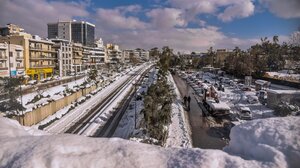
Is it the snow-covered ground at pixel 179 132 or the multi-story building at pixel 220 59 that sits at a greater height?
the multi-story building at pixel 220 59

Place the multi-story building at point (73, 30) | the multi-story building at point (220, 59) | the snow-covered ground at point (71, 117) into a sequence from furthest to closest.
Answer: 1. the multi-story building at point (73, 30)
2. the multi-story building at point (220, 59)
3. the snow-covered ground at point (71, 117)

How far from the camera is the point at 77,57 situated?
8531 centimetres

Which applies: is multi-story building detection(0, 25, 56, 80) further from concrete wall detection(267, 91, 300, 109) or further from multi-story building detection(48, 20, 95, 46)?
multi-story building detection(48, 20, 95, 46)

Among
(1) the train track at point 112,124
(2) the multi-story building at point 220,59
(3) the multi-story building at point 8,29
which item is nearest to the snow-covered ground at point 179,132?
(1) the train track at point 112,124

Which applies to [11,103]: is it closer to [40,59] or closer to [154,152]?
[154,152]

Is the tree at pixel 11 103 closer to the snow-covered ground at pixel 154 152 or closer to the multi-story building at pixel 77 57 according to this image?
the snow-covered ground at pixel 154 152

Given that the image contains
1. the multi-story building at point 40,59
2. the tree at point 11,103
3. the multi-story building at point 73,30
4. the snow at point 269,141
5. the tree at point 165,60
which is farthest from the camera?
the multi-story building at point 73,30

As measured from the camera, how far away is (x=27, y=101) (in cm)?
3234

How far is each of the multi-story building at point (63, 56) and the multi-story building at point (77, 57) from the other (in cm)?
501

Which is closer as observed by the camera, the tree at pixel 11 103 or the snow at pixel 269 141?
the snow at pixel 269 141

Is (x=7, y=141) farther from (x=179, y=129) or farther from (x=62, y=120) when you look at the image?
(x=62, y=120)

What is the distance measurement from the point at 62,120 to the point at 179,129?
11.2 m

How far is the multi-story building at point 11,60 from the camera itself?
45000 mm

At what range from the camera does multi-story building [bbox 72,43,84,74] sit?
3242 inches
